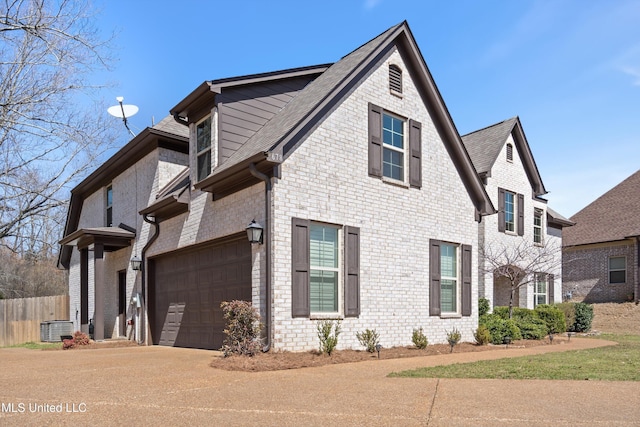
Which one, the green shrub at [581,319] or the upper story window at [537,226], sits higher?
the upper story window at [537,226]

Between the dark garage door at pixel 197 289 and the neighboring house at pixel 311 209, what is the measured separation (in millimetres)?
47

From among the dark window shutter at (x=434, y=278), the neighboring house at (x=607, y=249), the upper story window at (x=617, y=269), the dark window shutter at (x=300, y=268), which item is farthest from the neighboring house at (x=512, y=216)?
the dark window shutter at (x=300, y=268)

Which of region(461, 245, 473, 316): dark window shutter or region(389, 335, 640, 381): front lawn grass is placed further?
region(461, 245, 473, 316): dark window shutter

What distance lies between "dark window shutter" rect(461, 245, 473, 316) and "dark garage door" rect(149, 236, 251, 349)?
598 cm

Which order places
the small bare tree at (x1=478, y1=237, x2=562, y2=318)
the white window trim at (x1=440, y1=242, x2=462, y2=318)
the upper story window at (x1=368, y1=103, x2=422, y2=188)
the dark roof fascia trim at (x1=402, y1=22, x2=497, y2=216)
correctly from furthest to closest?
1. the small bare tree at (x1=478, y1=237, x2=562, y2=318)
2. the white window trim at (x1=440, y1=242, x2=462, y2=318)
3. the dark roof fascia trim at (x1=402, y1=22, x2=497, y2=216)
4. the upper story window at (x1=368, y1=103, x2=422, y2=188)

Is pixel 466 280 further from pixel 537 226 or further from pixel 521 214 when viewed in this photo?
pixel 537 226

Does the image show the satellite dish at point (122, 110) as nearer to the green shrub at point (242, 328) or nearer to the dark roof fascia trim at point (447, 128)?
the dark roof fascia trim at point (447, 128)

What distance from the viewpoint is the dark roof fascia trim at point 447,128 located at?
13609mm

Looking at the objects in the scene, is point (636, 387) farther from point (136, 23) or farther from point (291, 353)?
point (136, 23)

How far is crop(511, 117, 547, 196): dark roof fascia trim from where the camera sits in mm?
22266

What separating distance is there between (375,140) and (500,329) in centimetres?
652

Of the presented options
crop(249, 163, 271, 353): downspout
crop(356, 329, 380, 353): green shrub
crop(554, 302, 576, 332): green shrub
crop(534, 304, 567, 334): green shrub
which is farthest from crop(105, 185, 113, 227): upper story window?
crop(554, 302, 576, 332): green shrub

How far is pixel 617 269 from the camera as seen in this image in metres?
26.3

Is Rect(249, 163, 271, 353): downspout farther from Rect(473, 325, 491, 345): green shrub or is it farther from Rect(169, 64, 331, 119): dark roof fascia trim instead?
Rect(473, 325, 491, 345): green shrub
